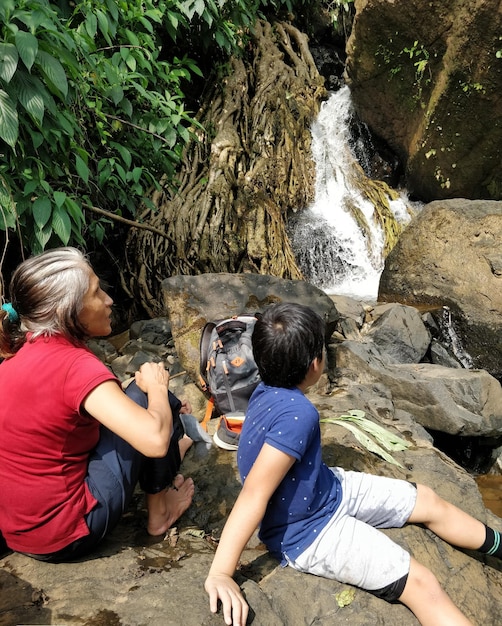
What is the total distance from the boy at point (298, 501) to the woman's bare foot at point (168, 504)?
45 centimetres

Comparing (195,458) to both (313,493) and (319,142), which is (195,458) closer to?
(313,493)

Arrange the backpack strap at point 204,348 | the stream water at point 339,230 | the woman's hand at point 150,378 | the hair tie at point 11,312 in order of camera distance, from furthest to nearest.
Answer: the stream water at point 339,230
the backpack strap at point 204,348
the woman's hand at point 150,378
the hair tie at point 11,312

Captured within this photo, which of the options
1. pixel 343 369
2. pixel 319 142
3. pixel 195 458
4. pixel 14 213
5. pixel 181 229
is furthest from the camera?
pixel 319 142

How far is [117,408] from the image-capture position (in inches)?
59.7

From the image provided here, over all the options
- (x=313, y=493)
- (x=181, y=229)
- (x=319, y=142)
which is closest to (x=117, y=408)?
(x=313, y=493)

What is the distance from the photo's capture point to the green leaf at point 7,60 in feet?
6.68

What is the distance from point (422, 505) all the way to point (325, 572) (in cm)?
56

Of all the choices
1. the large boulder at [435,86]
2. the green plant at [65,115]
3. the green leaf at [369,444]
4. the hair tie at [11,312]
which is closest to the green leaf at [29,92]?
the green plant at [65,115]

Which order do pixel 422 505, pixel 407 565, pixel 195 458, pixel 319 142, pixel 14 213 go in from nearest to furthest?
pixel 407 565 → pixel 422 505 → pixel 14 213 → pixel 195 458 → pixel 319 142

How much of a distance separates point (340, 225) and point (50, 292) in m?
6.59

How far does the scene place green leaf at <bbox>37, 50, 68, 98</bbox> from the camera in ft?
7.22

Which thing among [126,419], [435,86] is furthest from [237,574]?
[435,86]

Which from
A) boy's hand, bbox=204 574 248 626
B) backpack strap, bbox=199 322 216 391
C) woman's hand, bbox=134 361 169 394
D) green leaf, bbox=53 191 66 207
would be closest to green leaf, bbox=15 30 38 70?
green leaf, bbox=53 191 66 207

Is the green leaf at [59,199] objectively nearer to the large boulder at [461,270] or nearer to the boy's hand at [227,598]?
the boy's hand at [227,598]
